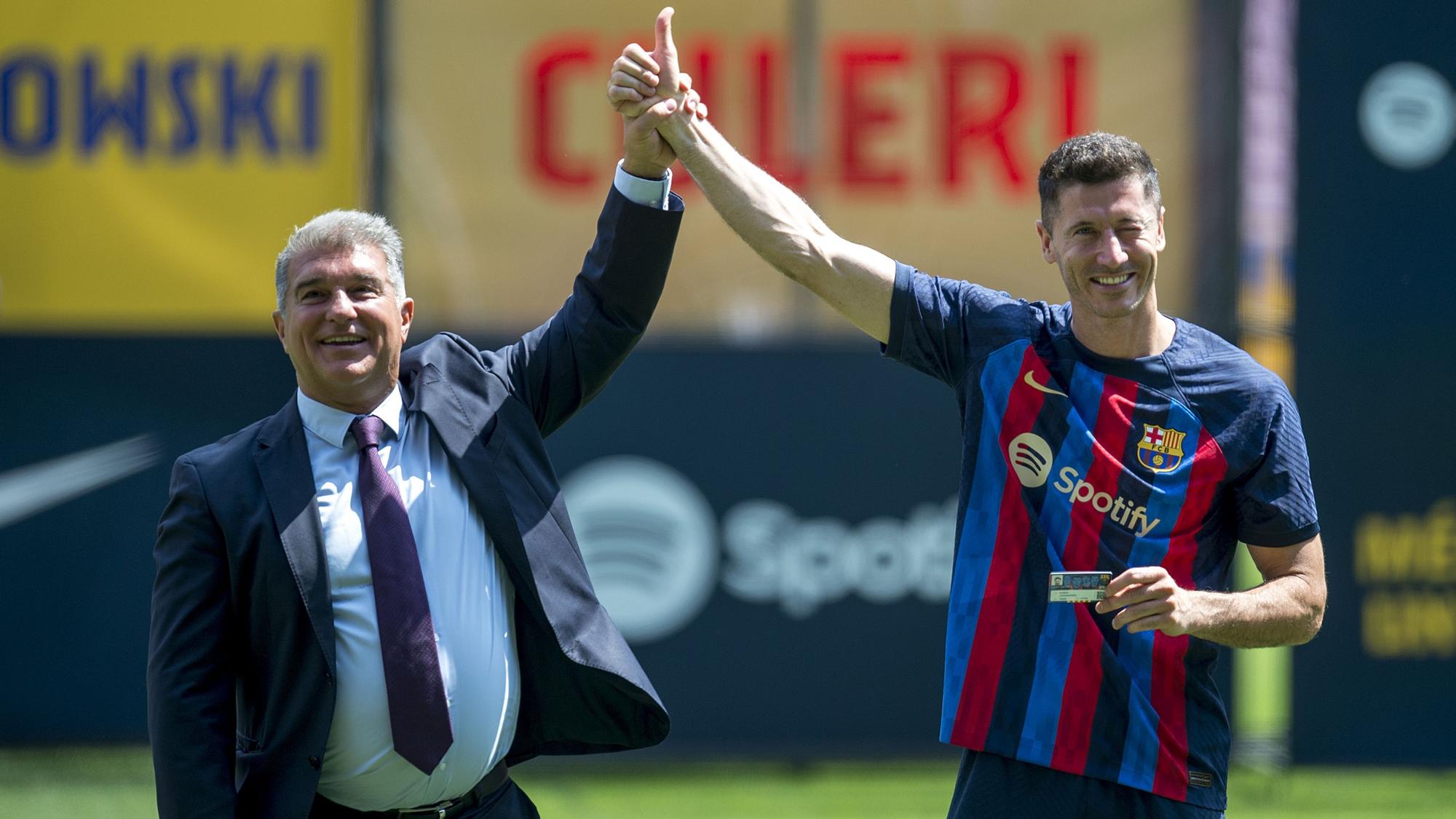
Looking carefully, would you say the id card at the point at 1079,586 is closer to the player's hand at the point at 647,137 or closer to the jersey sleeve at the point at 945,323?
the jersey sleeve at the point at 945,323

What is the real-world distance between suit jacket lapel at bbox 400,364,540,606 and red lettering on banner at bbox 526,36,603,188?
4.03 meters

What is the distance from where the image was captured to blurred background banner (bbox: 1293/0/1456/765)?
21.2 feet

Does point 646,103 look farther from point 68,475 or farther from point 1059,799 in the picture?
point 68,475

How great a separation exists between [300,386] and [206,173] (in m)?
4.13

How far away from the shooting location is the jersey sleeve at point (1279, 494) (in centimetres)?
295

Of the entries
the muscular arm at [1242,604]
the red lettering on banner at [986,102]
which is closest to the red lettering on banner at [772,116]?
the red lettering on banner at [986,102]

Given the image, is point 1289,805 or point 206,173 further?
point 206,173

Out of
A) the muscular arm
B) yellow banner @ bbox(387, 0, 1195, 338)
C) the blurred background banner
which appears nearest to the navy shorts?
the muscular arm

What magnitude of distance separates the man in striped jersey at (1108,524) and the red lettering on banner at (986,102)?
398 cm

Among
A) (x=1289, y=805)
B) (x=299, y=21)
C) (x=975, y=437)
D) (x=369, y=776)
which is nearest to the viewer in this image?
(x=369, y=776)

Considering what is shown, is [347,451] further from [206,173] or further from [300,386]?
[206,173]

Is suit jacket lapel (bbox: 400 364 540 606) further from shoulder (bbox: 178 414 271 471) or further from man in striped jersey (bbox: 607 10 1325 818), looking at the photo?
man in striped jersey (bbox: 607 10 1325 818)

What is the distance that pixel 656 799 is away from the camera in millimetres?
6230

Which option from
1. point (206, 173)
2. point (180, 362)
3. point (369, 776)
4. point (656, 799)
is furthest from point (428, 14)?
point (369, 776)
